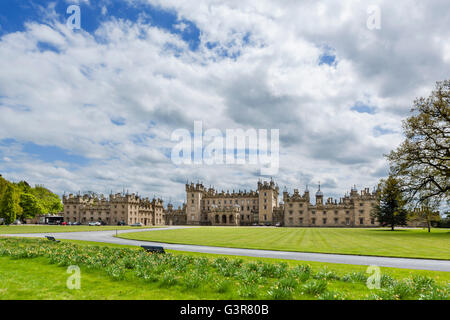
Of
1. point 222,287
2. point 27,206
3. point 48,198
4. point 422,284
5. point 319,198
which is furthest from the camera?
point 48,198

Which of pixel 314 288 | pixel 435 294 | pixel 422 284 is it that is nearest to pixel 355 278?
pixel 422 284

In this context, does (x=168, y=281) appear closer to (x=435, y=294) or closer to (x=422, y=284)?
(x=435, y=294)

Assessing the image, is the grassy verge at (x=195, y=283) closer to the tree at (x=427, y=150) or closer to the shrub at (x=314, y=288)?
the shrub at (x=314, y=288)

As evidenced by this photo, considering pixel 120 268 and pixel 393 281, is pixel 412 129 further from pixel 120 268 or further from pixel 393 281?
pixel 120 268

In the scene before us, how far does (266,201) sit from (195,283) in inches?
4262

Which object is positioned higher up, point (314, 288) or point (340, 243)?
point (314, 288)

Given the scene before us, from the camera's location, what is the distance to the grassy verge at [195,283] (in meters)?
9.06

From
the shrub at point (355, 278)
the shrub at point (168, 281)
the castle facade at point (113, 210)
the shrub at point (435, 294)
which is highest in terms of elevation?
the shrub at point (435, 294)

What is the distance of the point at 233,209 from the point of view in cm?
11138

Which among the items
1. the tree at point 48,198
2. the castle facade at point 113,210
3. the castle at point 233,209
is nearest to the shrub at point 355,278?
Answer: the castle at point 233,209

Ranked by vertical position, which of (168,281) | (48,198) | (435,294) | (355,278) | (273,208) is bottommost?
(273,208)

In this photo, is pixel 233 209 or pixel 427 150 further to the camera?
pixel 233 209

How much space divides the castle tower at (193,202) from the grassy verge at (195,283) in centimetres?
10797

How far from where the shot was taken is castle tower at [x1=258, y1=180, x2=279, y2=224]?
375 feet
